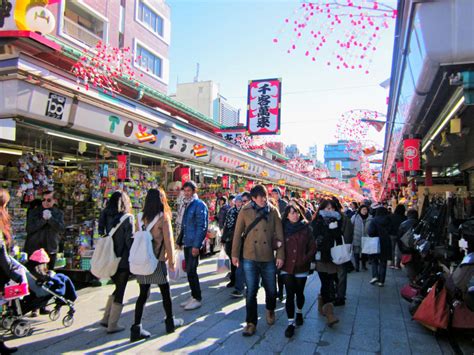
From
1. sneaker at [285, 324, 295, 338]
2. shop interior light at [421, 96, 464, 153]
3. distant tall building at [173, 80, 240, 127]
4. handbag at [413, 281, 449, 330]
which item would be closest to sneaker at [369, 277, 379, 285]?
handbag at [413, 281, 449, 330]

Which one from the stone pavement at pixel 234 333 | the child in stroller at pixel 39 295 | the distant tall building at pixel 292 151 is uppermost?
the distant tall building at pixel 292 151

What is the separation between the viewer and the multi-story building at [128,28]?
18938 millimetres

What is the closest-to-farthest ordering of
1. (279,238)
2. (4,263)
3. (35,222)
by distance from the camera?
(4,263), (279,238), (35,222)

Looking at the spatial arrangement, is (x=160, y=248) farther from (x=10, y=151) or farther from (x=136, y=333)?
(x=10, y=151)

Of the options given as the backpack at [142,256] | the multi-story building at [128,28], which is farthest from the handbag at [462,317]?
the multi-story building at [128,28]

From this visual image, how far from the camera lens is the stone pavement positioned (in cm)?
407

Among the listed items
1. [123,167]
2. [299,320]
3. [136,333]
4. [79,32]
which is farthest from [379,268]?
[79,32]

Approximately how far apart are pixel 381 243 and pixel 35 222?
6.59 meters

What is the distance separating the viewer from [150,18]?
26.5 metres

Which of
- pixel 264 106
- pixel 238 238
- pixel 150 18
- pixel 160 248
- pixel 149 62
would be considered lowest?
pixel 160 248

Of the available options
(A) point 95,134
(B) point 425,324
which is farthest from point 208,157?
(B) point 425,324

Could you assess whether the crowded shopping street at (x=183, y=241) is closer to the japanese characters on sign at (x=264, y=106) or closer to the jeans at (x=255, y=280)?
the jeans at (x=255, y=280)

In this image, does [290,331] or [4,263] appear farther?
[290,331]

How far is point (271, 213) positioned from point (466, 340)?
297cm
